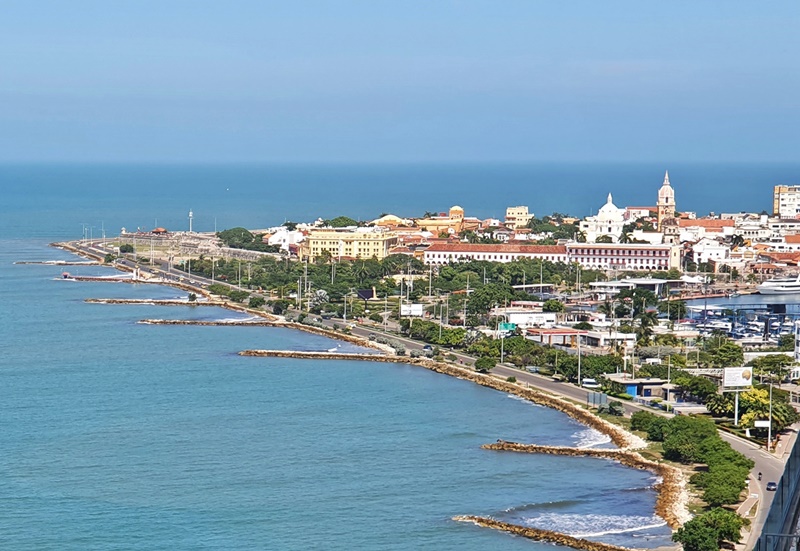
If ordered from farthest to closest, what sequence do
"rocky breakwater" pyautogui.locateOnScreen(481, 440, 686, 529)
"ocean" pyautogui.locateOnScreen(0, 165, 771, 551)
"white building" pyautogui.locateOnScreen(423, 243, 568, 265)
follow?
"white building" pyautogui.locateOnScreen(423, 243, 568, 265)
"rocky breakwater" pyautogui.locateOnScreen(481, 440, 686, 529)
"ocean" pyautogui.locateOnScreen(0, 165, 771, 551)

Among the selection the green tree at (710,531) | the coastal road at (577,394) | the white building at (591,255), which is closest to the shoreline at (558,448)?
the coastal road at (577,394)

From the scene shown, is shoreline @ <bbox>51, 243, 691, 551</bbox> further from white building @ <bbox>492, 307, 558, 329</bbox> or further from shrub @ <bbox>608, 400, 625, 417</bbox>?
white building @ <bbox>492, 307, 558, 329</bbox>

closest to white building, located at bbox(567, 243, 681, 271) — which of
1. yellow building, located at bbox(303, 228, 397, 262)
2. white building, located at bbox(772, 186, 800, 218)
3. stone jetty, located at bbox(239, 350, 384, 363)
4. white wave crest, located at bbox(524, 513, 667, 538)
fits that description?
yellow building, located at bbox(303, 228, 397, 262)

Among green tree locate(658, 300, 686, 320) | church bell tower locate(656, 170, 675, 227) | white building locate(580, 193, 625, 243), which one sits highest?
church bell tower locate(656, 170, 675, 227)

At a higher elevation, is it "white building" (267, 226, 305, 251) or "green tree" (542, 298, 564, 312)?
"white building" (267, 226, 305, 251)

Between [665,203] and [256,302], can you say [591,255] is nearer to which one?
[665,203]

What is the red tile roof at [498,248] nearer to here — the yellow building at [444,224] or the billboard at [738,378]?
the yellow building at [444,224]
